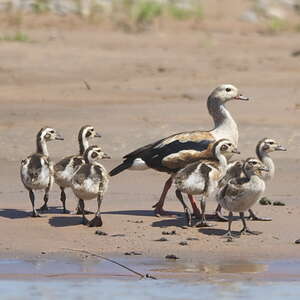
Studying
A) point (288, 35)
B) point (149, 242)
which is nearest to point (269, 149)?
point (149, 242)

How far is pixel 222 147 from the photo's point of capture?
43.3 ft

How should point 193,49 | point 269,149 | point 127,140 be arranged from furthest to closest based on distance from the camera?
1. point 193,49
2. point 127,140
3. point 269,149

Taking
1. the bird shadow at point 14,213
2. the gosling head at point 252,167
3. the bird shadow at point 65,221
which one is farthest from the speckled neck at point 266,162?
the bird shadow at point 14,213

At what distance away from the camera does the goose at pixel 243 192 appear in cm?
1218

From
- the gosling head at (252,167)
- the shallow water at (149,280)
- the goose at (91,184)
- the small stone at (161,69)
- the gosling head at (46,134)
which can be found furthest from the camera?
the small stone at (161,69)

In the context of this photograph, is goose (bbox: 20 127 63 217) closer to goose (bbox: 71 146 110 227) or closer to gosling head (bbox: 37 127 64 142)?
goose (bbox: 71 146 110 227)

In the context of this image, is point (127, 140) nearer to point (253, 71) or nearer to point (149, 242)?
point (149, 242)

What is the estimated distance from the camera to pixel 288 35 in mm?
31641

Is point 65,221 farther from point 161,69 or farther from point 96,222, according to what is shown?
point 161,69

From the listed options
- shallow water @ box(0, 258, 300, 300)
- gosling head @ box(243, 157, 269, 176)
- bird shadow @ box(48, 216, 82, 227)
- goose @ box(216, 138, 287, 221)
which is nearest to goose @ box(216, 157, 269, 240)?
gosling head @ box(243, 157, 269, 176)

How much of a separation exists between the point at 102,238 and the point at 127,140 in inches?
226

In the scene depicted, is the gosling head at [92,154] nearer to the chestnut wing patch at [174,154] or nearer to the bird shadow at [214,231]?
the chestnut wing patch at [174,154]

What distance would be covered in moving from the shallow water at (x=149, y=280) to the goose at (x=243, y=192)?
3.07ft

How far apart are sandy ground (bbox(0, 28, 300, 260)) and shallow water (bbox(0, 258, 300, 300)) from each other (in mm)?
399
